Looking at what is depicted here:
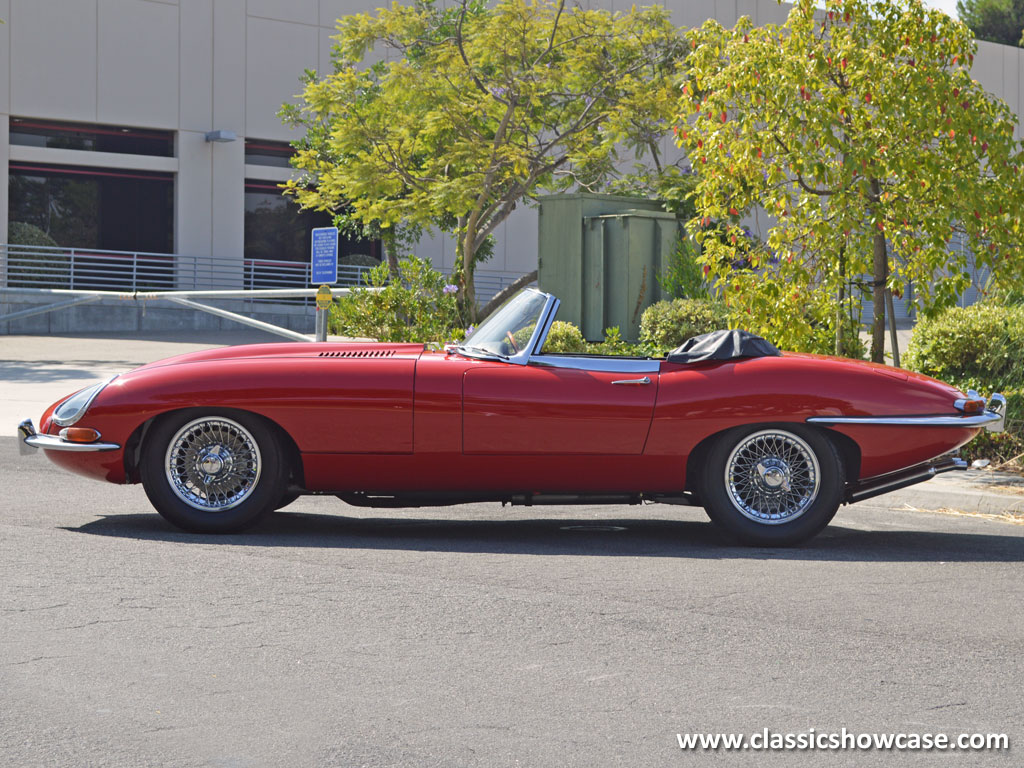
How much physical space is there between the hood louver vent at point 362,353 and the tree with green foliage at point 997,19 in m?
70.8

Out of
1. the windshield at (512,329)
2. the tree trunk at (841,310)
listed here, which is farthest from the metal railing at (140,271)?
the windshield at (512,329)

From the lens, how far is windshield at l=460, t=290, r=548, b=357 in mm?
7336

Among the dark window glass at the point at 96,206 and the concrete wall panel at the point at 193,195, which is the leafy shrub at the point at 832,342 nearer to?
the concrete wall panel at the point at 193,195

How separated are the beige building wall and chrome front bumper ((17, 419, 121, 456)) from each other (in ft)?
90.6

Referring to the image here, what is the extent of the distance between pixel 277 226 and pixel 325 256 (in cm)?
2439

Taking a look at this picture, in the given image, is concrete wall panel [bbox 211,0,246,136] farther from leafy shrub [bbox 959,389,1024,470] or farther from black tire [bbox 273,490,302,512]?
black tire [bbox 273,490,302,512]

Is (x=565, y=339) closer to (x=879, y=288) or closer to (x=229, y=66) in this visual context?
(x=879, y=288)

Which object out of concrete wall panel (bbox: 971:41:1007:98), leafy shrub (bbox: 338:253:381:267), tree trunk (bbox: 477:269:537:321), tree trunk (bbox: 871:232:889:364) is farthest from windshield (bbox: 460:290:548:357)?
concrete wall panel (bbox: 971:41:1007:98)

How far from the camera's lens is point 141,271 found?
35250mm

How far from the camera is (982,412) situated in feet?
23.9

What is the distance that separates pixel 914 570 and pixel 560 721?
125 inches

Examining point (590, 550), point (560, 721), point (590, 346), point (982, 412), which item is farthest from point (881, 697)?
point (590, 346)

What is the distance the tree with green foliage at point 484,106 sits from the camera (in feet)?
63.5

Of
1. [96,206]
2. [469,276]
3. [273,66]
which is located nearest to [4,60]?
[96,206]
